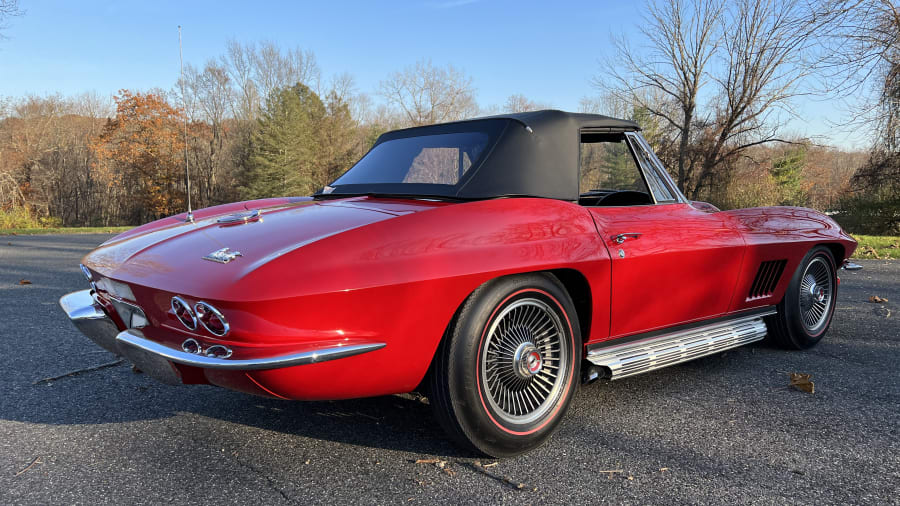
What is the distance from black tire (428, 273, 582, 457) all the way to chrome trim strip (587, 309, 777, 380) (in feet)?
0.78

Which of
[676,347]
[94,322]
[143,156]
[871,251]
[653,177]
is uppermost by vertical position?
[143,156]

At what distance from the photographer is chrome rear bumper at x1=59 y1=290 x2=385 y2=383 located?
71.7 inches

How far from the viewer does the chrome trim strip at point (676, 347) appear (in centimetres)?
268

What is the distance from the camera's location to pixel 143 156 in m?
39.2

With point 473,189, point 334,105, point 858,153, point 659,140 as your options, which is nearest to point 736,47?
point 659,140

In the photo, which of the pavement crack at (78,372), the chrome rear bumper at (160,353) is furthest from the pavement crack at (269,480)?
the pavement crack at (78,372)

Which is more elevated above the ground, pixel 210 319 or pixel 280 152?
pixel 280 152

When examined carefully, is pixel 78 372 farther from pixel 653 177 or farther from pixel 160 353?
pixel 653 177

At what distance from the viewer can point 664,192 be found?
3254mm

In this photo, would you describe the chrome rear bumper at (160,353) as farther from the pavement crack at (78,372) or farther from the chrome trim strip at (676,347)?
A: the chrome trim strip at (676,347)

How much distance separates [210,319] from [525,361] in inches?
48.7

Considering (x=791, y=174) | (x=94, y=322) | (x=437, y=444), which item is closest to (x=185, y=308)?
(x=94, y=322)

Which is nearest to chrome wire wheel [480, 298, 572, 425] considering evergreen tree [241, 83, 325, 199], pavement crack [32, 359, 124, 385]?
pavement crack [32, 359, 124, 385]

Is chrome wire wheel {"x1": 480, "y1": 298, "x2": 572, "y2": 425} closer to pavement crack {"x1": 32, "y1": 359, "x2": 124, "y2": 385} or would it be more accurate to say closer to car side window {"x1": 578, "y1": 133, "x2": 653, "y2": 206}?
car side window {"x1": 578, "y1": 133, "x2": 653, "y2": 206}
